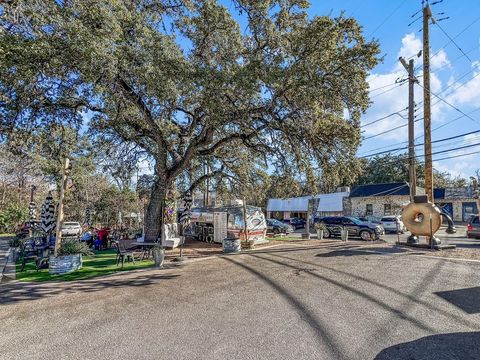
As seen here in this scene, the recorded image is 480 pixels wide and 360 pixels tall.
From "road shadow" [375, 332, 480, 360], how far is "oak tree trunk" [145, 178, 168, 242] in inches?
521

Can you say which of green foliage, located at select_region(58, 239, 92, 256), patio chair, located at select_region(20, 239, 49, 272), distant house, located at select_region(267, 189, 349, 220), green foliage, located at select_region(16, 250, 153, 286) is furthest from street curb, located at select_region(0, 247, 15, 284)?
distant house, located at select_region(267, 189, 349, 220)

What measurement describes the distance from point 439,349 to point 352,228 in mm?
19441

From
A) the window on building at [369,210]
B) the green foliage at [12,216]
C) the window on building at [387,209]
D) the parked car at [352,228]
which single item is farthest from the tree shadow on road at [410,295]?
the green foliage at [12,216]

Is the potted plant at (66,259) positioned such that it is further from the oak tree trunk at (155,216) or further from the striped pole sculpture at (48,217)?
the oak tree trunk at (155,216)

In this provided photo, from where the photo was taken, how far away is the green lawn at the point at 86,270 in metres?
9.90

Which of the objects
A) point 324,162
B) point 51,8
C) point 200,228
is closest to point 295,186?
point 324,162

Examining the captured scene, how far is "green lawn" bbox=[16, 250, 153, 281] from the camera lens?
990 centimetres

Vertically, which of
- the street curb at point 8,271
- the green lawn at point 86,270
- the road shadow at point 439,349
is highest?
the road shadow at point 439,349

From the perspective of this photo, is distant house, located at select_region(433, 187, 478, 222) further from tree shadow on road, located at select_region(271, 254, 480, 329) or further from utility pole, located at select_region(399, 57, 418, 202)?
tree shadow on road, located at select_region(271, 254, 480, 329)

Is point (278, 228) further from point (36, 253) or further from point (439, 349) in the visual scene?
point (439, 349)

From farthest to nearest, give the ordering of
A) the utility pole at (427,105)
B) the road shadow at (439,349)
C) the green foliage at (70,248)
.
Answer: the utility pole at (427,105) < the green foliage at (70,248) < the road shadow at (439,349)

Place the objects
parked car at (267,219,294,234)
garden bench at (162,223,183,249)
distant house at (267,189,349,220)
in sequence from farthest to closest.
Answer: distant house at (267,189,349,220), parked car at (267,219,294,234), garden bench at (162,223,183,249)

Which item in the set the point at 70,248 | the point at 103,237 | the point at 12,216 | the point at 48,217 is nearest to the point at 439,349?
the point at 70,248

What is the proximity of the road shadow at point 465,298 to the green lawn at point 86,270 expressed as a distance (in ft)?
31.3
